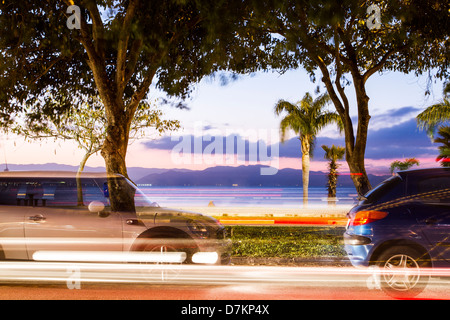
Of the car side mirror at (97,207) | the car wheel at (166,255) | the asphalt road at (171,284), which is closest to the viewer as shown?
the asphalt road at (171,284)

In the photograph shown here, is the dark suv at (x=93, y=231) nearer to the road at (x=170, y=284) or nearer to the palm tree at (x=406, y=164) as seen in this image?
the road at (x=170, y=284)

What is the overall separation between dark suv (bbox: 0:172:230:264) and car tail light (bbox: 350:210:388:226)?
6.70ft

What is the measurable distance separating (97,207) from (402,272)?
4.36 metres

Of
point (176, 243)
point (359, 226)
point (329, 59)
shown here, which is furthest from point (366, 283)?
point (329, 59)

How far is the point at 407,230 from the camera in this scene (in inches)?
264

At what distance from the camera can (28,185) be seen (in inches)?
307

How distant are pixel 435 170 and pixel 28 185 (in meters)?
6.08

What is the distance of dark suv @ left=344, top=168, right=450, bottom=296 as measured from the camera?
6.65 metres

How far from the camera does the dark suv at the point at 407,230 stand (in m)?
6.65

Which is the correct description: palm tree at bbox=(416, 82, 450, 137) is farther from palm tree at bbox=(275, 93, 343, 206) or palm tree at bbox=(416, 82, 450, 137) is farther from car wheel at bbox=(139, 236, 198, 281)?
car wheel at bbox=(139, 236, 198, 281)

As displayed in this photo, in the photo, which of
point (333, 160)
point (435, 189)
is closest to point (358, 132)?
point (435, 189)

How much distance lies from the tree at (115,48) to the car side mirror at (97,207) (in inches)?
19.9

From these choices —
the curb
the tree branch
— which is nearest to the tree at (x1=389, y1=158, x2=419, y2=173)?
the curb

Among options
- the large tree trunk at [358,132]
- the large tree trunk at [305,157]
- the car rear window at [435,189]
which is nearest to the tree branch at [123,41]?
the large tree trunk at [358,132]
